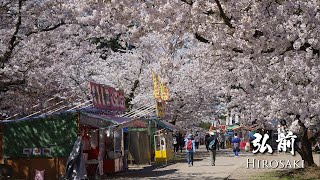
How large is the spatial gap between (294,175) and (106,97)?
26.0 feet

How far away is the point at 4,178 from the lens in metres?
19.2

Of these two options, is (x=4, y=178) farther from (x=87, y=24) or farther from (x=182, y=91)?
(x=182, y=91)

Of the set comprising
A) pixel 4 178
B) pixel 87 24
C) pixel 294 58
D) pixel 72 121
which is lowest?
pixel 4 178

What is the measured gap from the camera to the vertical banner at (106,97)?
19578mm

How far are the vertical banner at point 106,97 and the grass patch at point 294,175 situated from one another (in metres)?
6.52

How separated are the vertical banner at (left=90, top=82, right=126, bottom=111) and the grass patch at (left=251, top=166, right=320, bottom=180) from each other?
6.52 m

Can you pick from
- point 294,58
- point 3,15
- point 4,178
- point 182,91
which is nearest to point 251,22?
point 294,58

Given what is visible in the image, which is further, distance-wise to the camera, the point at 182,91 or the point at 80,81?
the point at 182,91

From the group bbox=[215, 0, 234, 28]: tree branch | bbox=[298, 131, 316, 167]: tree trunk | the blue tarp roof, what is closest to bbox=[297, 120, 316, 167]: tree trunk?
bbox=[298, 131, 316, 167]: tree trunk

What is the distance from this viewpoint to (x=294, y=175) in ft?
64.1

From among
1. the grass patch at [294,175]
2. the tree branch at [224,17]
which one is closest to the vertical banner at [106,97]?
the grass patch at [294,175]

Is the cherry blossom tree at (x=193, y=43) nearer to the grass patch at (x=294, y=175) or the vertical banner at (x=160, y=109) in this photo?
the grass patch at (x=294, y=175)

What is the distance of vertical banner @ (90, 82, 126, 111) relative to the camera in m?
19.6

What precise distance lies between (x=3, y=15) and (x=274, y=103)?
10346 mm
